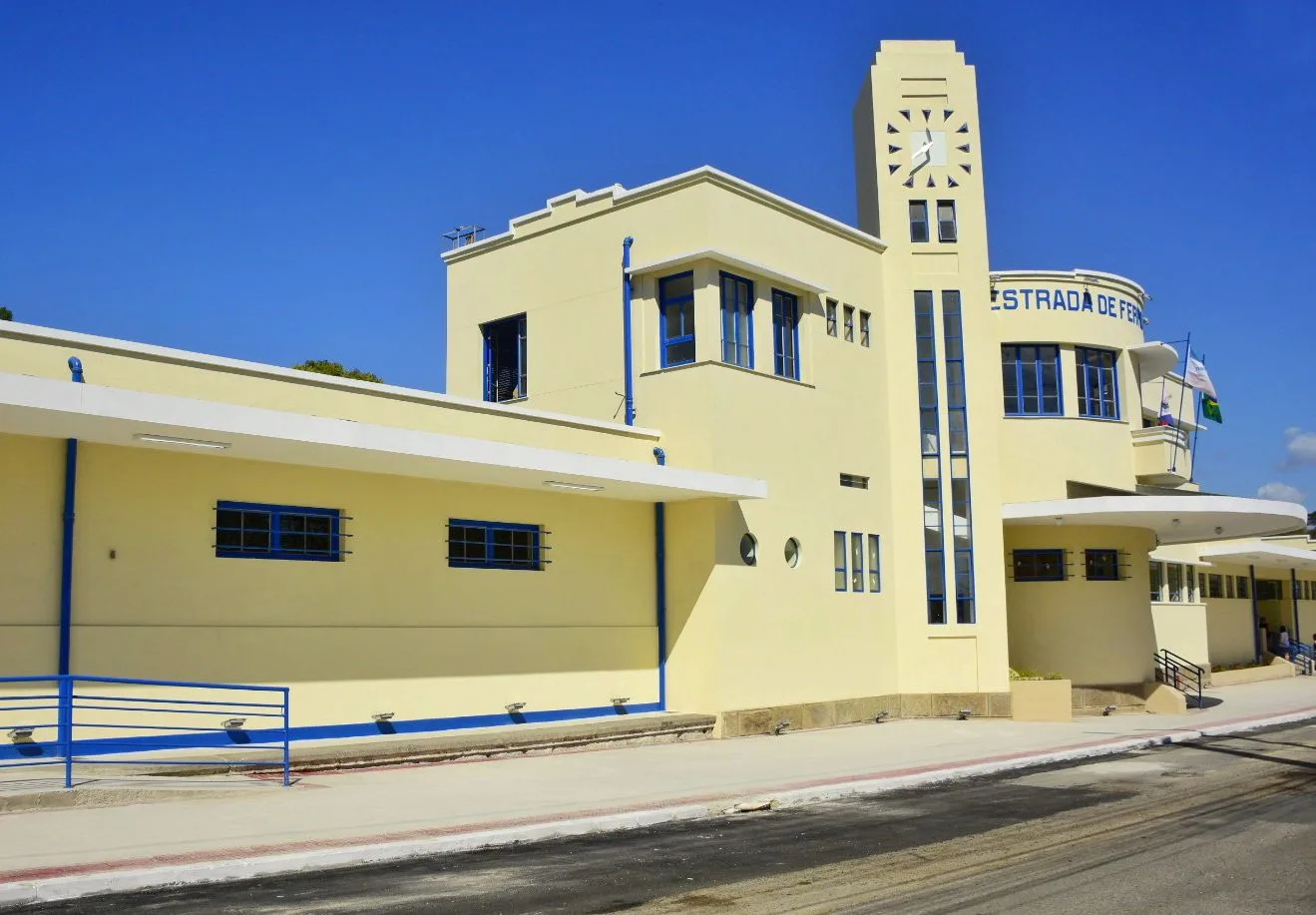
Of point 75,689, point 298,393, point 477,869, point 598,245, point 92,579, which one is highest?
point 598,245

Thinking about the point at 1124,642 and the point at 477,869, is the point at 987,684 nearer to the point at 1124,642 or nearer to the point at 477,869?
the point at 1124,642

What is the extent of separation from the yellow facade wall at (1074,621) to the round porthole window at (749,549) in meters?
9.54

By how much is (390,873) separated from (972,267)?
1936 cm

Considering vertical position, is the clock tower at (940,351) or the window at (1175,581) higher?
the clock tower at (940,351)

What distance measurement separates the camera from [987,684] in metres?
24.4

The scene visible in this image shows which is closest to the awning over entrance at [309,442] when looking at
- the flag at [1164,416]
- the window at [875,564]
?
the window at [875,564]

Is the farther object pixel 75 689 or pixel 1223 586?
pixel 1223 586

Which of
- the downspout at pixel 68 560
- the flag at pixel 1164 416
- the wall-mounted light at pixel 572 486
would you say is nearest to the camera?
the downspout at pixel 68 560

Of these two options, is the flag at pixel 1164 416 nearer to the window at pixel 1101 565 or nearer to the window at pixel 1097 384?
the window at pixel 1097 384

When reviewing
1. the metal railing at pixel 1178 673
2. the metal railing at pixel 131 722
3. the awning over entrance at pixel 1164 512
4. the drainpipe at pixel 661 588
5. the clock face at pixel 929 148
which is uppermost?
the clock face at pixel 929 148

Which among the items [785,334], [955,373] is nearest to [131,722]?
[785,334]

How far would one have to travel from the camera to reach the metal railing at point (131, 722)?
13.0 m

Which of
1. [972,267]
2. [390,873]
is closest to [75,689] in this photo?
[390,873]

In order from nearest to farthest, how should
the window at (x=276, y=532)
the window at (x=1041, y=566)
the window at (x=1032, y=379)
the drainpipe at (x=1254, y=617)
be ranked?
the window at (x=276, y=532) < the window at (x=1041, y=566) < the window at (x=1032, y=379) < the drainpipe at (x=1254, y=617)
